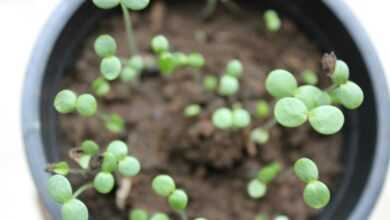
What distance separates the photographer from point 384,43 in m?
1.06

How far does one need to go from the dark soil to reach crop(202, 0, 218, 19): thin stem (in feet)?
0.04

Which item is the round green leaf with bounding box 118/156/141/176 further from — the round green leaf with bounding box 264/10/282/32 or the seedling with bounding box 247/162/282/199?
the round green leaf with bounding box 264/10/282/32

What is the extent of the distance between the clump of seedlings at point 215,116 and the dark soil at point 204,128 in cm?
2

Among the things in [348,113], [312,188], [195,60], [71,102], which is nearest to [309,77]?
[348,113]

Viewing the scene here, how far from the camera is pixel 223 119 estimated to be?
799 mm

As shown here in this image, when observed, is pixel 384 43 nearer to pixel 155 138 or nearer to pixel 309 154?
pixel 309 154

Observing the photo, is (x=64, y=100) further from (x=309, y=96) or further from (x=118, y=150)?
(x=309, y=96)

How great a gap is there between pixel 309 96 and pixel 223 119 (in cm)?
17

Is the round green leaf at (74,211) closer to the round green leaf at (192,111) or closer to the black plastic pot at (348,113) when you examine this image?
the black plastic pot at (348,113)

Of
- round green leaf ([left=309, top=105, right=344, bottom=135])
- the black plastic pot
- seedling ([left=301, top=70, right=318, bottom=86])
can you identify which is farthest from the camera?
seedling ([left=301, top=70, right=318, bottom=86])

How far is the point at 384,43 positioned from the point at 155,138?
49 centimetres

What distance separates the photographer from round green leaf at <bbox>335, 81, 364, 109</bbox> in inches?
25.6

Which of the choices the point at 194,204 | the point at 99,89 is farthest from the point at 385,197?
the point at 99,89

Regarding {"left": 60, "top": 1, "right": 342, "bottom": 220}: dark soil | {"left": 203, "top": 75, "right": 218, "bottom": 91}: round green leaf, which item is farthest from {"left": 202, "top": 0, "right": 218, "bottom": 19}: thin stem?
{"left": 203, "top": 75, "right": 218, "bottom": 91}: round green leaf
